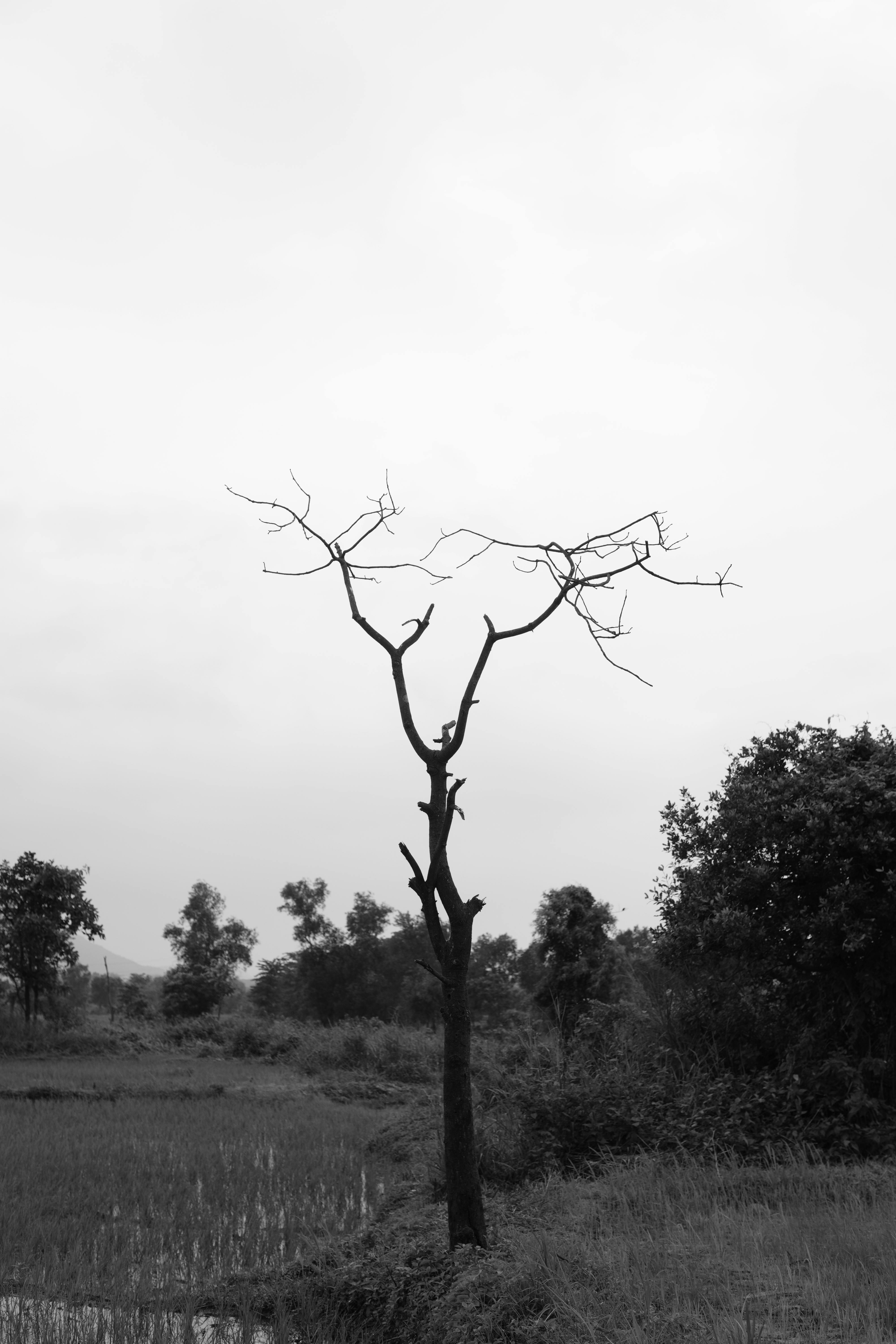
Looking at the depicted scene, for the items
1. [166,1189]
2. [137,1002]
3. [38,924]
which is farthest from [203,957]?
[166,1189]

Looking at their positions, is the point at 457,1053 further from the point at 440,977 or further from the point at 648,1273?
the point at 648,1273

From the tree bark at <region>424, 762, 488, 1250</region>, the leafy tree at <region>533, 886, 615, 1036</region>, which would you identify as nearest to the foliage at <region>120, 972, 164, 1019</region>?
the leafy tree at <region>533, 886, 615, 1036</region>

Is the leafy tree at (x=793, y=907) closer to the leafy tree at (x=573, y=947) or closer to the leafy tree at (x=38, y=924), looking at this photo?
the leafy tree at (x=573, y=947)

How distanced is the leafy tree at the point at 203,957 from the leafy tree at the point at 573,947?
16014 millimetres

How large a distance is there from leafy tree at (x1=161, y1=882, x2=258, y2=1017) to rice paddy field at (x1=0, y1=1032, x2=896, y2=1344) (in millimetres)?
24829

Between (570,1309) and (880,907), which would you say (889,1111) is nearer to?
(880,907)

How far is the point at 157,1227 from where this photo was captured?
7918 mm

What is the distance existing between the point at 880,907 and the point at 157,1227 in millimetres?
6788

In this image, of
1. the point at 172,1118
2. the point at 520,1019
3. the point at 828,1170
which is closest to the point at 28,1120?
the point at 172,1118

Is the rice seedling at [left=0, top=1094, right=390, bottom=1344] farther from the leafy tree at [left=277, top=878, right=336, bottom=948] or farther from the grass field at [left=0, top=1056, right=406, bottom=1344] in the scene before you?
the leafy tree at [left=277, top=878, right=336, bottom=948]

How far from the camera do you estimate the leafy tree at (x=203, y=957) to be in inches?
1407

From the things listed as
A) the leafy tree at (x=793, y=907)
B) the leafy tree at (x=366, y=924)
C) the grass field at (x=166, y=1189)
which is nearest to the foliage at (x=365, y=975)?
the leafy tree at (x=366, y=924)

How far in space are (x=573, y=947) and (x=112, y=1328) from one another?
18693 mm

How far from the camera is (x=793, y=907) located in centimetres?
1019
